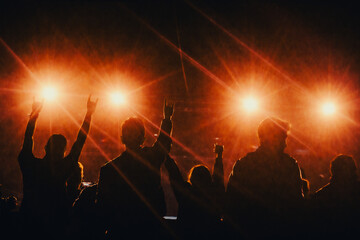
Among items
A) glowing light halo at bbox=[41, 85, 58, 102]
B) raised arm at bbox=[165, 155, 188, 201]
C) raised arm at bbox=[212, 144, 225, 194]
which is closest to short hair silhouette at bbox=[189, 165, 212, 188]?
raised arm at bbox=[212, 144, 225, 194]

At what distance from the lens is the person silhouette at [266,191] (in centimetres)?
167

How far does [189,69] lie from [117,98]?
275cm

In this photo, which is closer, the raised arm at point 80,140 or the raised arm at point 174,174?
the raised arm at point 80,140

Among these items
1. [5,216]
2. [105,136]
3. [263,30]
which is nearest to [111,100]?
[105,136]

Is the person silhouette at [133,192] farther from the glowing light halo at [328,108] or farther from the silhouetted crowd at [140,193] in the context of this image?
the glowing light halo at [328,108]

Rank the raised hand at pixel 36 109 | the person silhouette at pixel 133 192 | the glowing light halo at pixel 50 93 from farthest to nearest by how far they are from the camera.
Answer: the glowing light halo at pixel 50 93
the raised hand at pixel 36 109
the person silhouette at pixel 133 192

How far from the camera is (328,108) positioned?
8.20 m

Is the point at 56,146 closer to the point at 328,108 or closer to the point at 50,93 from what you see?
the point at 50,93

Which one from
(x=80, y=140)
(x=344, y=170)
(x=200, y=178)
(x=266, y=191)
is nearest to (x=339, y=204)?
(x=344, y=170)

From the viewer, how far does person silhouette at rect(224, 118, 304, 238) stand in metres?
1.67

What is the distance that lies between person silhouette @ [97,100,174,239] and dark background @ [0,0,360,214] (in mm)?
4511

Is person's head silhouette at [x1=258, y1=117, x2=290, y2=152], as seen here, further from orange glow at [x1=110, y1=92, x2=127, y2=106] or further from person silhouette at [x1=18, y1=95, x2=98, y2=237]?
orange glow at [x1=110, y1=92, x2=127, y2=106]

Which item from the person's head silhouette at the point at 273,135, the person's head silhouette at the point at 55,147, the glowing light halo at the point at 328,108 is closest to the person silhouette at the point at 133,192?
the person's head silhouette at the point at 55,147

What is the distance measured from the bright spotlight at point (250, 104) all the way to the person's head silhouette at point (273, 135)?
6.49 metres
